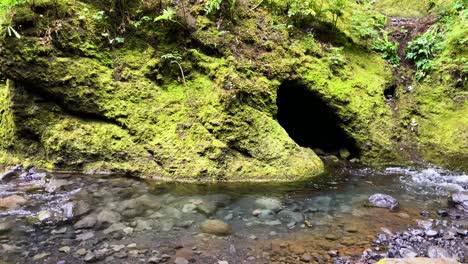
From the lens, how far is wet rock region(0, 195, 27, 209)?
17.3 feet

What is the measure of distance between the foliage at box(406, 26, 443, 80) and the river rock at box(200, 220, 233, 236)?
6.53m

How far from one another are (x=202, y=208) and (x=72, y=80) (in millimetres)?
3475

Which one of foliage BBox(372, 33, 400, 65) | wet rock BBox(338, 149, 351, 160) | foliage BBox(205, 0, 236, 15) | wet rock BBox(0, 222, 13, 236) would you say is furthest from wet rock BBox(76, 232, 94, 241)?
foliage BBox(372, 33, 400, 65)

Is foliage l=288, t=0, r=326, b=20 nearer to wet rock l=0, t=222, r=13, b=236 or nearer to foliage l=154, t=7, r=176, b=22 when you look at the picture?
foliage l=154, t=7, r=176, b=22

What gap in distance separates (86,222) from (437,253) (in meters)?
4.30

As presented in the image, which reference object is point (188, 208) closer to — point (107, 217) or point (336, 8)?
point (107, 217)

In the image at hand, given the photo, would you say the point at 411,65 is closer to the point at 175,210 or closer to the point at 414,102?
the point at 414,102

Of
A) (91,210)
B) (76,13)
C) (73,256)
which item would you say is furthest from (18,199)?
(76,13)

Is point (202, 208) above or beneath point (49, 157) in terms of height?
beneath

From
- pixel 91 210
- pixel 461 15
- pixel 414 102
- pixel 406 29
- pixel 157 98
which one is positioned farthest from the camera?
pixel 406 29

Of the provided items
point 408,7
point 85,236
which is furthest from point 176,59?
point 408,7

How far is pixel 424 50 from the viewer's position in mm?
9164

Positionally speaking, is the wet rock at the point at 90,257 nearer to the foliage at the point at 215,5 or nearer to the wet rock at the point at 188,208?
the wet rock at the point at 188,208

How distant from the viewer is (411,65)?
9383 mm
